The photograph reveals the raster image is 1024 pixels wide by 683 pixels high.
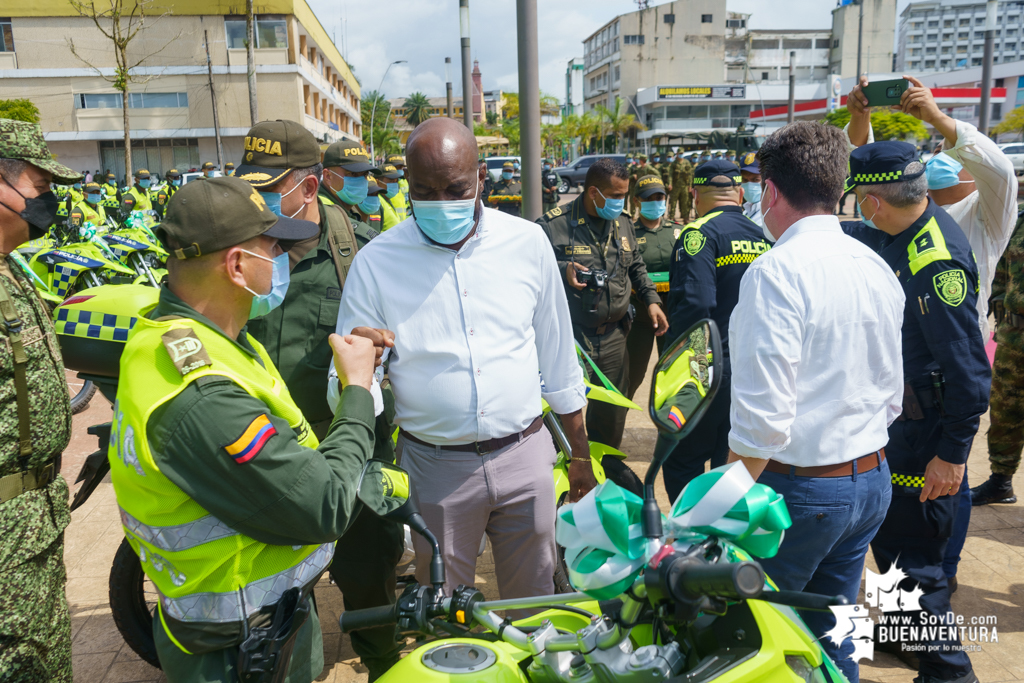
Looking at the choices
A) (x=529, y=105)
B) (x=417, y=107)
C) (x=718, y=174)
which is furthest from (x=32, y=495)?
(x=417, y=107)

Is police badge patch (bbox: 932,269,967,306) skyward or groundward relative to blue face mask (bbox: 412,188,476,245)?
groundward

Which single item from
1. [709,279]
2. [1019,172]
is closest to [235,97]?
[1019,172]

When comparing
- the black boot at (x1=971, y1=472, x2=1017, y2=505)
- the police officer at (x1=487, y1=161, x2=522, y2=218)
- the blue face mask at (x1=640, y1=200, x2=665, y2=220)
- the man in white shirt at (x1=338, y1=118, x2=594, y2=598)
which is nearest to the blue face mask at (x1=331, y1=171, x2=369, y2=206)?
the blue face mask at (x1=640, y1=200, x2=665, y2=220)

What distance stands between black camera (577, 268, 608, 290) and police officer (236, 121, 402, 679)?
1.94 meters

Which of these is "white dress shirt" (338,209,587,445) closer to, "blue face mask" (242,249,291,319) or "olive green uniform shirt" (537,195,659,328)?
"blue face mask" (242,249,291,319)

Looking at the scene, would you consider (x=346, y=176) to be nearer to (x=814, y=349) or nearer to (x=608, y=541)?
(x=814, y=349)

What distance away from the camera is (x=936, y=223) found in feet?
9.39

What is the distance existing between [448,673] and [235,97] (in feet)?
148

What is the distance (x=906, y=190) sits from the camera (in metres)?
2.86

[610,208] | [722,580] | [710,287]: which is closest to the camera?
[722,580]

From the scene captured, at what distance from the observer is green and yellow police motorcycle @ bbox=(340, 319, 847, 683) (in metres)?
1.12

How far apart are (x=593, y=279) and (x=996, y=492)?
280cm

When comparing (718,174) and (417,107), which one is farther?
(417,107)

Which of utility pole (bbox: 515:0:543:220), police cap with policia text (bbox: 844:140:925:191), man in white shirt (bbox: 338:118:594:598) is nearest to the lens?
man in white shirt (bbox: 338:118:594:598)
